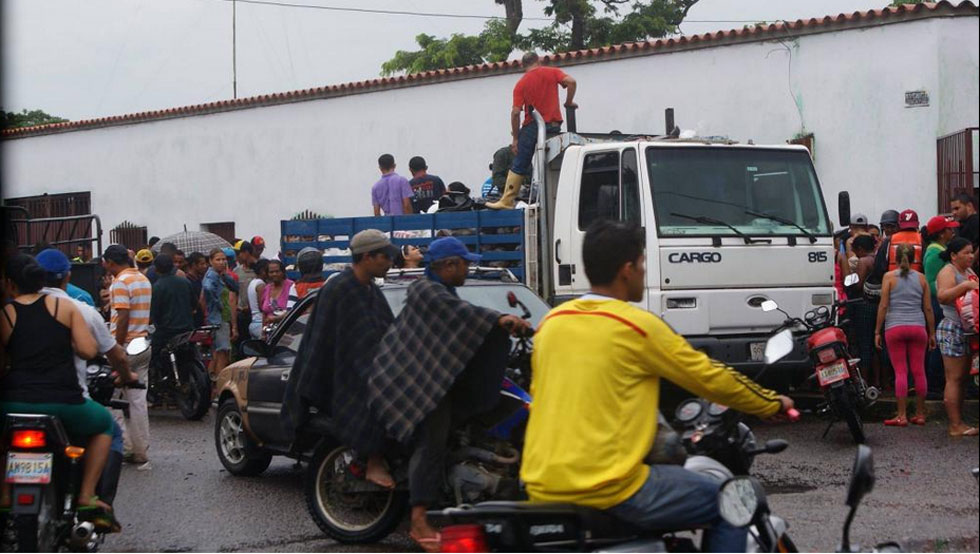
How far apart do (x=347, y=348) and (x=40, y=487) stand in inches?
75.7

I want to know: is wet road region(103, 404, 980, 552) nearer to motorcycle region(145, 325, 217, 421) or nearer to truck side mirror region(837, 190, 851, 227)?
truck side mirror region(837, 190, 851, 227)

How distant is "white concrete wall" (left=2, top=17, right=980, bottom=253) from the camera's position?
1698 cm

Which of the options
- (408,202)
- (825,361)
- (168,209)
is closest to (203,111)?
(168,209)

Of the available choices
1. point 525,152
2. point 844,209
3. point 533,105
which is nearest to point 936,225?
point 844,209

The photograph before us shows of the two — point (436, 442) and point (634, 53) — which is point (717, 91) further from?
point (436, 442)

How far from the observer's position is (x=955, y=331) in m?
10.9

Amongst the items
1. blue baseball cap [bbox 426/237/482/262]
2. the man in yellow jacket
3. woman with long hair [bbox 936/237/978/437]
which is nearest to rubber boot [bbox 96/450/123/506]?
blue baseball cap [bbox 426/237/482/262]

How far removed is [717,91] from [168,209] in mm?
12291

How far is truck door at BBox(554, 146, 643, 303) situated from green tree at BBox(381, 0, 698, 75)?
20.7 metres

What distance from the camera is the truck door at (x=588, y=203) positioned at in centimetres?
1155

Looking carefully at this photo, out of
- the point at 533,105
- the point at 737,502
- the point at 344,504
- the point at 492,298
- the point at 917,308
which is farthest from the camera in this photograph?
the point at 533,105

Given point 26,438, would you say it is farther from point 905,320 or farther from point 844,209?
point 844,209

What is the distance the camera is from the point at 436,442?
703 cm

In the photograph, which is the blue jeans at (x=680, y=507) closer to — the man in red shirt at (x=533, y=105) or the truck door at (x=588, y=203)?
the truck door at (x=588, y=203)
